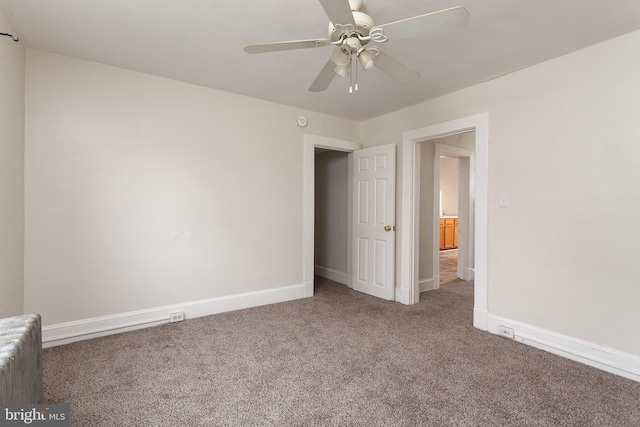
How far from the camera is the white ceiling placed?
1.88 m

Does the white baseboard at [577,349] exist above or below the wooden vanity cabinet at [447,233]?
below

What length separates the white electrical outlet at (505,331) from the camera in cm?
271

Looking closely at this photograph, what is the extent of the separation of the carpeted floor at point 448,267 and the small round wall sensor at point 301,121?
320cm

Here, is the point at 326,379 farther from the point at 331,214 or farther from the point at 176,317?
the point at 331,214

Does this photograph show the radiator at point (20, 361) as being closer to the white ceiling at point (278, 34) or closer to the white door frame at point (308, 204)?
the white ceiling at point (278, 34)

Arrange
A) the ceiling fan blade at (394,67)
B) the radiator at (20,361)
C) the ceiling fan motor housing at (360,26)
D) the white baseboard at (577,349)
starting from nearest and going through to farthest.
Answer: the radiator at (20,361), the ceiling fan motor housing at (360,26), the ceiling fan blade at (394,67), the white baseboard at (577,349)

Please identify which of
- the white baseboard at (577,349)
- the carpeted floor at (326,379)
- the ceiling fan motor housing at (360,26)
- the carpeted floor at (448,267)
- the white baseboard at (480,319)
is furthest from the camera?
the carpeted floor at (448,267)

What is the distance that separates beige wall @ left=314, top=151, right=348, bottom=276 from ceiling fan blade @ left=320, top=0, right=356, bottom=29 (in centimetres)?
323

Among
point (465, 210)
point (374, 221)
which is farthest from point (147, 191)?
point (465, 210)

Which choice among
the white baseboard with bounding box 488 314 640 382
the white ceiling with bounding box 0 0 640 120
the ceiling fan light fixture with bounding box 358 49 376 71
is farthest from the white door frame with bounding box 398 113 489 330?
the ceiling fan light fixture with bounding box 358 49 376 71

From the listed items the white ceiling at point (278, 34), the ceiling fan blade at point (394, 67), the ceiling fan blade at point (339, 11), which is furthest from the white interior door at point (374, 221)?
the ceiling fan blade at point (339, 11)

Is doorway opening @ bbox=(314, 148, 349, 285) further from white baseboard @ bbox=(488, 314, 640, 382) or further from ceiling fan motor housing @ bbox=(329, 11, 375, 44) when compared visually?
ceiling fan motor housing @ bbox=(329, 11, 375, 44)

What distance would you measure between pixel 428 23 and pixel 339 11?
1.40 feet

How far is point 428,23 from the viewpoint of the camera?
1.44 m
